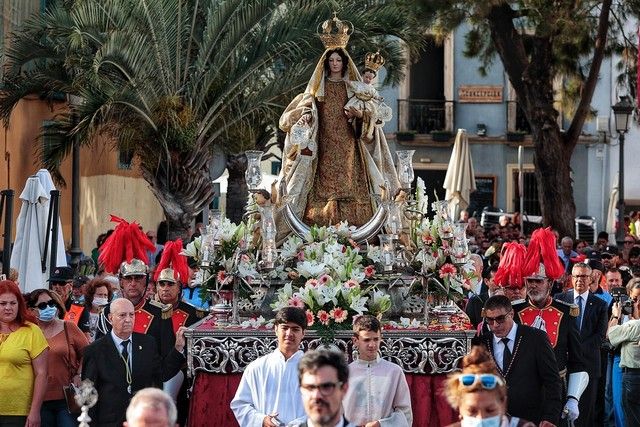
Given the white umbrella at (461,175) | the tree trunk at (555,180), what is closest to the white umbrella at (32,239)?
the tree trunk at (555,180)

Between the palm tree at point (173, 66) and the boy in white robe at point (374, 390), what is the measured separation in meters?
11.4

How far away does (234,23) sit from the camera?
2148 centimetres

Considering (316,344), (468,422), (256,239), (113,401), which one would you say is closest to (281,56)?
(256,239)

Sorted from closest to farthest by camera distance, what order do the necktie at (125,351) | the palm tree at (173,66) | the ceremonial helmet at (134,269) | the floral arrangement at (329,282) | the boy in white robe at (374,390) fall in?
the boy in white robe at (374,390), the necktie at (125,351), the floral arrangement at (329,282), the ceremonial helmet at (134,269), the palm tree at (173,66)

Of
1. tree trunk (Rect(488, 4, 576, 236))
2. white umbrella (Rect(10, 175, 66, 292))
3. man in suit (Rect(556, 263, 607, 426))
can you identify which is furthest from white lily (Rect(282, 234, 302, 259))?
tree trunk (Rect(488, 4, 576, 236))

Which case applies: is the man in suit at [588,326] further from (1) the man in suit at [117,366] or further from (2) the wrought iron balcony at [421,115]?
(2) the wrought iron balcony at [421,115]

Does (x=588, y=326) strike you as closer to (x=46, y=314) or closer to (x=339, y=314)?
(x=339, y=314)

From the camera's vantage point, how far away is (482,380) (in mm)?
6938

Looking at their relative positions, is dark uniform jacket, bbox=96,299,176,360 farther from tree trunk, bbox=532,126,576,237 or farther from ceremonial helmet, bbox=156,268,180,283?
tree trunk, bbox=532,126,576,237

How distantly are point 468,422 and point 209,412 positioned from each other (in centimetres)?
529

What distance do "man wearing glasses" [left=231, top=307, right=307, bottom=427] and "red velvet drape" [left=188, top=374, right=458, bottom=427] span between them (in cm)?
218

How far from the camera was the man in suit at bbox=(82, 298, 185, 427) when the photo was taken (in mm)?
10617

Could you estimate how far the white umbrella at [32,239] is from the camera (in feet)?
51.3

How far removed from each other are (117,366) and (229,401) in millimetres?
1550
